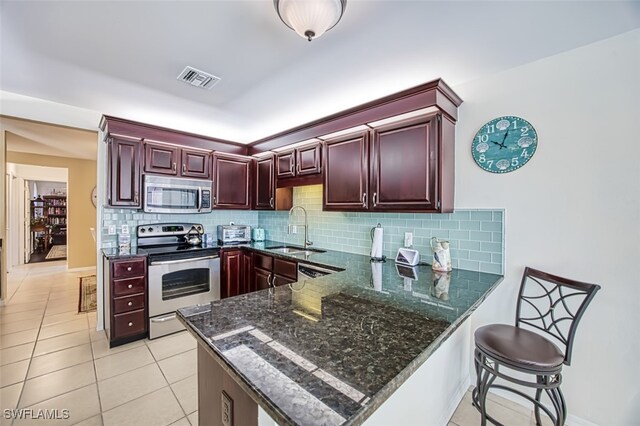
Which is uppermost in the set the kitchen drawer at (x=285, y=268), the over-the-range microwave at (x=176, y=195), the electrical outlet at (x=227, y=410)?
the over-the-range microwave at (x=176, y=195)

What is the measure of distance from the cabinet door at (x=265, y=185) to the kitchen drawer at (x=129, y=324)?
6.09 ft

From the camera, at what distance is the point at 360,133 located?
2.48 m

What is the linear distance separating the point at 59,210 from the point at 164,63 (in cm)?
1058

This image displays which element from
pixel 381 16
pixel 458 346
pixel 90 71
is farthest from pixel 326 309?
pixel 90 71

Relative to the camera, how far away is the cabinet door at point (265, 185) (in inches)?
141

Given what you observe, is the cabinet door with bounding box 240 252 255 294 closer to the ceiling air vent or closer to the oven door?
the oven door

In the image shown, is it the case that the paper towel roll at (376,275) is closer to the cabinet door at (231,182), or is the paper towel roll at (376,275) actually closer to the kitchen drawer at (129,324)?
the cabinet door at (231,182)

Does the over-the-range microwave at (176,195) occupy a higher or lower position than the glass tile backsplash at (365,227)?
higher

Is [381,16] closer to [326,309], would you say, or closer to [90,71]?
[326,309]

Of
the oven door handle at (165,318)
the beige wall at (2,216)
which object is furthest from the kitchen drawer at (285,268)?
the beige wall at (2,216)

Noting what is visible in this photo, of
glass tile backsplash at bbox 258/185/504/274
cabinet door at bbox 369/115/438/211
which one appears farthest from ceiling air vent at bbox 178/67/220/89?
glass tile backsplash at bbox 258/185/504/274

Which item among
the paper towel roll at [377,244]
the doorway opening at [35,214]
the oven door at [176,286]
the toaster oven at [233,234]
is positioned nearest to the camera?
the paper towel roll at [377,244]

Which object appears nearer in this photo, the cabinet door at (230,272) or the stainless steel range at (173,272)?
the stainless steel range at (173,272)

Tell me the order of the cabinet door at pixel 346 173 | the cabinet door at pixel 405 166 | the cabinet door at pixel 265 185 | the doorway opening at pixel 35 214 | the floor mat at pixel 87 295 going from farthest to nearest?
the doorway opening at pixel 35 214 < the floor mat at pixel 87 295 < the cabinet door at pixel 265 185 < the cabinet door at pixel 346 173 < the cabinet door at pixel 405 166
